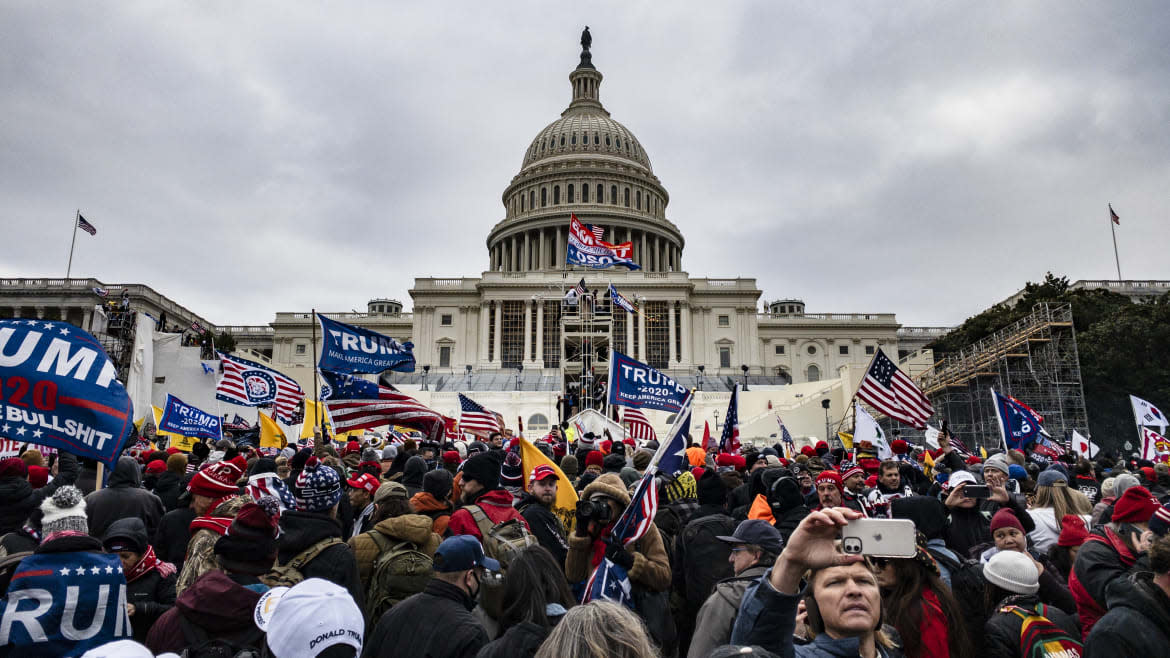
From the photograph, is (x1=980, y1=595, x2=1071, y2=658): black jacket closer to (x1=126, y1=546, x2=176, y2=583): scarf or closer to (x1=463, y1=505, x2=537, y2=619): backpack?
(x1=463, y1=505, x2=537, y2=619): backpack

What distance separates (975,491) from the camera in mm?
5402

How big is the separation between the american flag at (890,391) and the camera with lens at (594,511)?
10.9 m

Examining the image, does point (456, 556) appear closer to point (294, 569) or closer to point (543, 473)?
point (294, 569)

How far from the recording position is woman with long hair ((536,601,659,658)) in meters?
2.18

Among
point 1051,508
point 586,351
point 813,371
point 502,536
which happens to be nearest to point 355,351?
point 502,536

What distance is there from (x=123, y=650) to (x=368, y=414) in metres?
8.98

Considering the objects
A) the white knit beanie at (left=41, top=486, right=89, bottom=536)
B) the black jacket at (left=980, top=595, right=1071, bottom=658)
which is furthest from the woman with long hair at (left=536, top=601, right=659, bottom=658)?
the white knit beanie at (left=41, top=486, right=89, bottom=536)

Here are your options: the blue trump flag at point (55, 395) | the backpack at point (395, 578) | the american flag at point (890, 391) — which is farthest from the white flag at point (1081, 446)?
the blue trump flag at point (55, 395)

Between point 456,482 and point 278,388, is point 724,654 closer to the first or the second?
point 456,482

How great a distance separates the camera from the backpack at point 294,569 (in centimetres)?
402

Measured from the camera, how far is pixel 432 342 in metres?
65.6

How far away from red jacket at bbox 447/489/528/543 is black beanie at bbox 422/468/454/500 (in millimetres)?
651

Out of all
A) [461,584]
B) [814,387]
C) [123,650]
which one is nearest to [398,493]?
[461,584]

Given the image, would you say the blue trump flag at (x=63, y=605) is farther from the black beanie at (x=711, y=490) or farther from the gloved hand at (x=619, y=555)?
the black beanie at (x=711, y=490)
